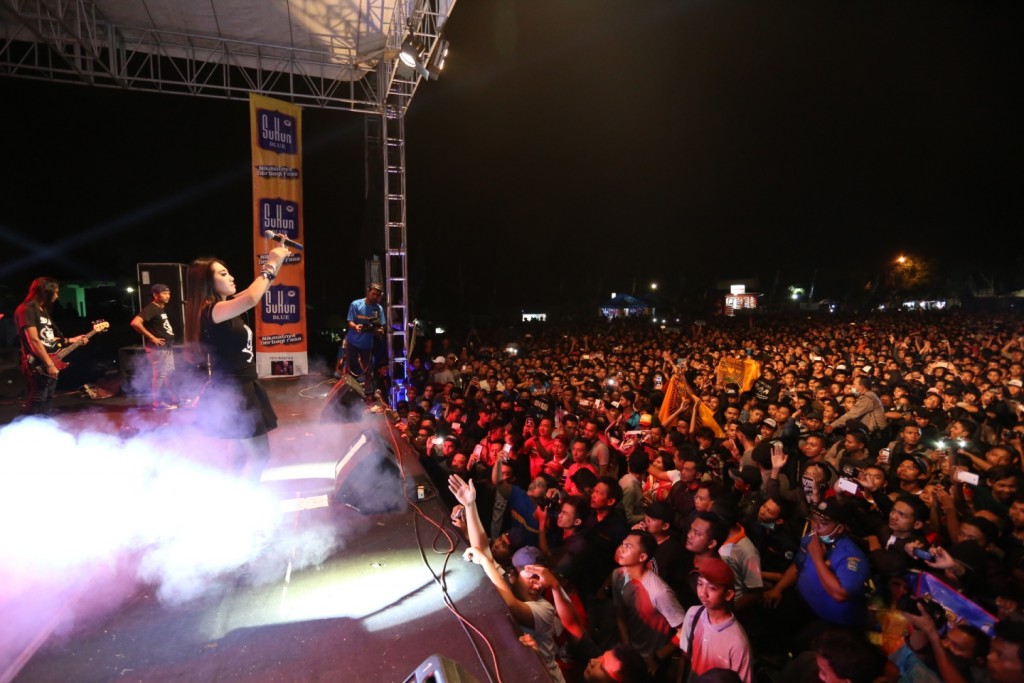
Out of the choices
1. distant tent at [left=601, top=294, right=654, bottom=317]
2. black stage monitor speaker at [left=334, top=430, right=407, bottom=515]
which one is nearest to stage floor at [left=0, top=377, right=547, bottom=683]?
black stage monitor speaker at [left=334, top=430, right=407, bottom=515]

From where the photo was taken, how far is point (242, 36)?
795 cm

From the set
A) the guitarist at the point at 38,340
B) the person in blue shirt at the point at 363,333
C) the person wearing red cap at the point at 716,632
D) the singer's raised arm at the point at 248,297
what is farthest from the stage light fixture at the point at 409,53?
the person wearing red cap at the point at 716,632

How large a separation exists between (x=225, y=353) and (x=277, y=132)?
21.8 feet

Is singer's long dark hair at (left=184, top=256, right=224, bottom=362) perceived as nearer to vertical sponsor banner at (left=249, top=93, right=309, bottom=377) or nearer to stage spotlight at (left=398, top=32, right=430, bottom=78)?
stage spotlight at (left=398, top=32, right=430, bottom=78)

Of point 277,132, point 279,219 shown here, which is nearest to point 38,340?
point 279,219

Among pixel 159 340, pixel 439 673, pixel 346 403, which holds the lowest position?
pixel 346 403

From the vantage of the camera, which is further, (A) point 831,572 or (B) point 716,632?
(A) point 831,572

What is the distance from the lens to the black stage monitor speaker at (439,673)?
1653mm

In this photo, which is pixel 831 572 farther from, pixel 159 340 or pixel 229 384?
pixel 159 340

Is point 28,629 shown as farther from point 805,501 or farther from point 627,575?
point 805,501

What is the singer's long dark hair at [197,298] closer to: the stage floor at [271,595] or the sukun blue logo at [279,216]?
the stage floor at [271,595]

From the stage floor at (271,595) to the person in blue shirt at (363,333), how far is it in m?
2.77

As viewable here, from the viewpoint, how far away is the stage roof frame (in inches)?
274

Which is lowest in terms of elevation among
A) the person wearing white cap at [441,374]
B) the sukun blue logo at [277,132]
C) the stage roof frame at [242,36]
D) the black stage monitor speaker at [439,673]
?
the person wearing white cap at [441,374]
